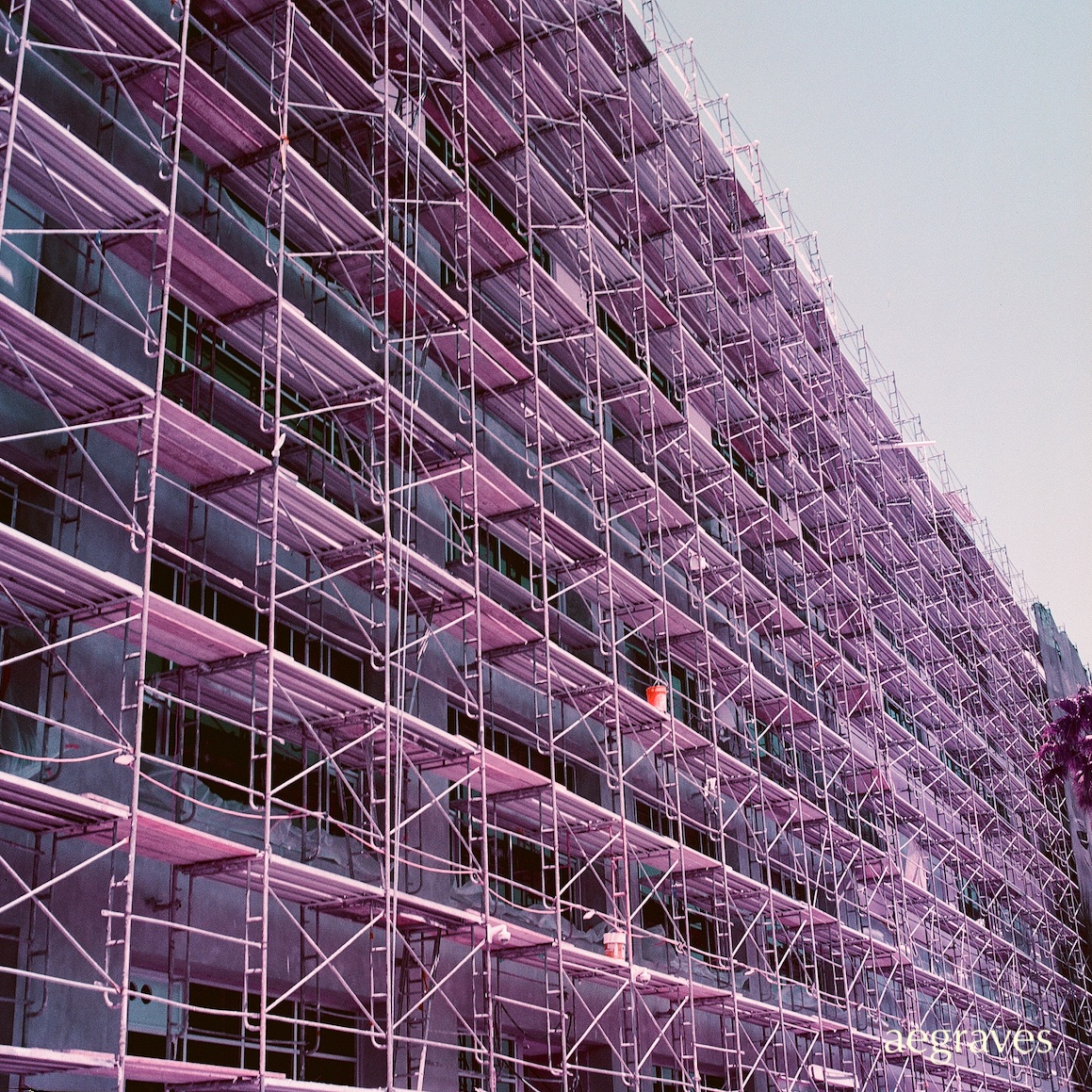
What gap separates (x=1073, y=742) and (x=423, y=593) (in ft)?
120

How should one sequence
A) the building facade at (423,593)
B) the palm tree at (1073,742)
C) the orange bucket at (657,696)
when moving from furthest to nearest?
the palm tree at (1073,742) → the orange bucket at (657,696) → the building facade at (423,593)

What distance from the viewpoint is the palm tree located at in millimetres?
48969

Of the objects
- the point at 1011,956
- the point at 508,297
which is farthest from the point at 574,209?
the point at 1011,956

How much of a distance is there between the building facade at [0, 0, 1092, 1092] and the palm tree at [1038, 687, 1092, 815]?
1054 centimetres

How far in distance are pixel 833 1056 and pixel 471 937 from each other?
17053 millimetres

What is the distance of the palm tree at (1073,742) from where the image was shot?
161ft

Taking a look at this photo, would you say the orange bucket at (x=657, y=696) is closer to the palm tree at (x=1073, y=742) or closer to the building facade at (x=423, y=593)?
the building facade at (x=423, y=593)

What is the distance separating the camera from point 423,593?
20.6 meters

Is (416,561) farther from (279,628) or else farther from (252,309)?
(252,309)

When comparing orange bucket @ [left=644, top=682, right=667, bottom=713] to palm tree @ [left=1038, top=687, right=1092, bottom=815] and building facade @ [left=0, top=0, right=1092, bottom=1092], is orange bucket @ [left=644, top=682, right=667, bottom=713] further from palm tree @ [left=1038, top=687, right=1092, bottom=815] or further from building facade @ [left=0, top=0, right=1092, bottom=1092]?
palm tree @ [left=1038, top=687, right=1092, bottom=815]

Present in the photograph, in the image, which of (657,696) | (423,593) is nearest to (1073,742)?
(657,696)

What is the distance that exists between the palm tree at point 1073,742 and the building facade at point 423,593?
10.5 m

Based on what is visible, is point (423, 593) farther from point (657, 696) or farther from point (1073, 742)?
point (1073, 742)

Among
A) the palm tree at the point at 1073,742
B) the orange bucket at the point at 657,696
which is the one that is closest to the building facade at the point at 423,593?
the orange bucket at the point at 657,696
